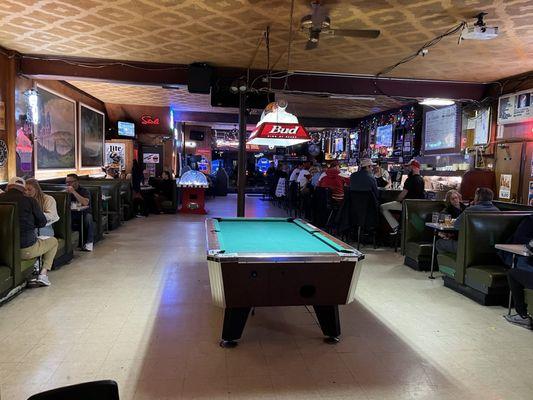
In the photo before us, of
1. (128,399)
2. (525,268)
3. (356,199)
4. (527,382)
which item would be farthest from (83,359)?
(356,199)

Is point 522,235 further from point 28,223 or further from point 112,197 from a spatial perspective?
point 112,197

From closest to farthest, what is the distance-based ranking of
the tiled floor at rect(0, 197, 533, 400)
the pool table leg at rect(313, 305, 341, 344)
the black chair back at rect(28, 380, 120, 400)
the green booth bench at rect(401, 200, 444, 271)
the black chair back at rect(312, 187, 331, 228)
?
the black chair back at rect(28, 380, 120, 400), the tiled floor at rect(0, 197, 533, 400), the pool table leg at rect(313, 305, 341, 344), the green booth bench at rect(401, 200, 444, 271), the black chair back at rect(312, 187, 331, 228)

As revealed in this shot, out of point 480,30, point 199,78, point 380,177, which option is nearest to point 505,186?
point 380,177

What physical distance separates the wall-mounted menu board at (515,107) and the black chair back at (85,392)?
25.2 feet

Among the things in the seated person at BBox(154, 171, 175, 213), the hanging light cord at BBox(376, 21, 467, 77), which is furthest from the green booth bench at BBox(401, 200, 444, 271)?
the seated person at BBox(154, 171, 175, 213)

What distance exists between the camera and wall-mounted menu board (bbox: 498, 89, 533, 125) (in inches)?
275

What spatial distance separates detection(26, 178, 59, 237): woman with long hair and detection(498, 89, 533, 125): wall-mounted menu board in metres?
7.61

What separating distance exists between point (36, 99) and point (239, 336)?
20.7 feet

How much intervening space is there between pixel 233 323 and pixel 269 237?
101 cm

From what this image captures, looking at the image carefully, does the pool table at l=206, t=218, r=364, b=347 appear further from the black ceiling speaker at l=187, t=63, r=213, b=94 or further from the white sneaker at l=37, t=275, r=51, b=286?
the black ceiling speaker at l=187, t=63, r=213, b=94

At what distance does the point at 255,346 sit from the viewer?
3463 mm

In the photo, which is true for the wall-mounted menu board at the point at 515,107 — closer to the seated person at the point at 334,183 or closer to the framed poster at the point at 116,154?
the seated person at the point at 334,183

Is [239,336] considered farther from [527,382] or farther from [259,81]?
[259,81]

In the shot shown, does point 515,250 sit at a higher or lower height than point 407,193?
lower
